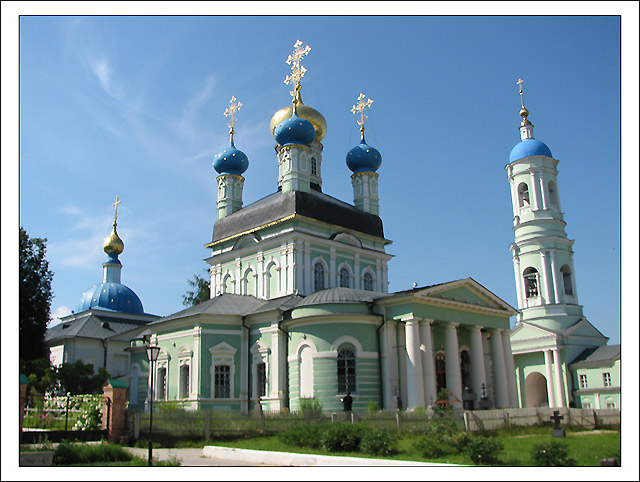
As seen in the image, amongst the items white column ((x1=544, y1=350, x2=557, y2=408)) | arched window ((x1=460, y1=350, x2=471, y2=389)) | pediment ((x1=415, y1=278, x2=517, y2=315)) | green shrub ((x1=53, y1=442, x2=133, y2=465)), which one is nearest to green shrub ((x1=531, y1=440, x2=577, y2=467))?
green shrub ((x1=53, y1=442, x2=133, y2=465))

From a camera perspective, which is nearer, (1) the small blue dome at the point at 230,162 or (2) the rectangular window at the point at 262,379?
→ (2) the rectangular window at the point at 262,379

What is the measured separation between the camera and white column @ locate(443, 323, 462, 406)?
2273 centimetres

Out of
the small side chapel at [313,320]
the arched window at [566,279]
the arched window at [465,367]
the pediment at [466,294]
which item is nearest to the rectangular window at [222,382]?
the small side chapel at [313,320]

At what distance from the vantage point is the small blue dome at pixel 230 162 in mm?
33594

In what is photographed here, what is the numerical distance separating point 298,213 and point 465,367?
9.94 meters

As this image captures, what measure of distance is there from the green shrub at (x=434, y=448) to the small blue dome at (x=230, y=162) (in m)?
23.2

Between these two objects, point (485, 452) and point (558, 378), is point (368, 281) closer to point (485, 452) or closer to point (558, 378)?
point (558, 378)

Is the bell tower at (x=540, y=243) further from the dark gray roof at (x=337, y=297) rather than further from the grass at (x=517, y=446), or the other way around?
the grass at (x=517, y=446)

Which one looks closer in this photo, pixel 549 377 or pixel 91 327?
pixel 549 377

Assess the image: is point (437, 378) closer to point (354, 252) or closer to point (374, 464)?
point (354, 252)

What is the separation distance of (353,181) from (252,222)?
648cm

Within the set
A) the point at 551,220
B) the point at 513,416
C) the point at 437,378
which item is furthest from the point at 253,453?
the point at 551,220

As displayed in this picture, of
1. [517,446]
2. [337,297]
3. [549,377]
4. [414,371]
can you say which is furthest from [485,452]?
[549,377]

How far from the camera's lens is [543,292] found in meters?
31.1
